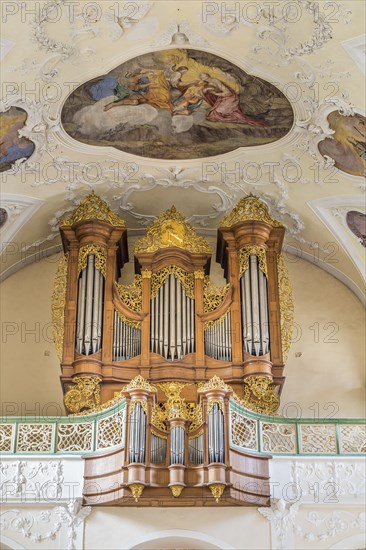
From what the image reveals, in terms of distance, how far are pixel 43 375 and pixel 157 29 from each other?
24.1 feet

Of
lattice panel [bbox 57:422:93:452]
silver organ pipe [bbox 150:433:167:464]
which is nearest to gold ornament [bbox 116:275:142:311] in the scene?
lattice panel [bbox 57:422:93:452]

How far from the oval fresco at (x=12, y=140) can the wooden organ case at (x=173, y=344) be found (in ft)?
5.93

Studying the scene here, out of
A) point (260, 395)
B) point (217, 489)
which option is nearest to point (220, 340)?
point (260, 395)

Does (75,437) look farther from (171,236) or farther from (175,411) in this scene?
(171,236)

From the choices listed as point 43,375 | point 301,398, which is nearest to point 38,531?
point 43,375

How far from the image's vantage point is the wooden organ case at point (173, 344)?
15.4 m

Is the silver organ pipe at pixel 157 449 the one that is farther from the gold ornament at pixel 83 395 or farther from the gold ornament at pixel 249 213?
the gold ornament at pixel 249 213

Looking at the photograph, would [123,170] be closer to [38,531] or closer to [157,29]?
[157,29]

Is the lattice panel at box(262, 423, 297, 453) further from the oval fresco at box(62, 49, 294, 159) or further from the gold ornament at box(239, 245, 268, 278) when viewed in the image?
the oval fresco at box(62, 49, 294, 159)

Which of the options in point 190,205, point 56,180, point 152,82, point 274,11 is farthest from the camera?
point 190,205

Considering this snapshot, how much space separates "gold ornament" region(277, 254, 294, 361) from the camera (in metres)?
18.4

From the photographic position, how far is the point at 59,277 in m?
19.0

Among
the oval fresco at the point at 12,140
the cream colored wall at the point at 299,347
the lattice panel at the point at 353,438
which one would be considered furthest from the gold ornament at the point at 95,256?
the lattice panel at the point at 353,438

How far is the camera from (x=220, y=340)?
18047 millimetres
